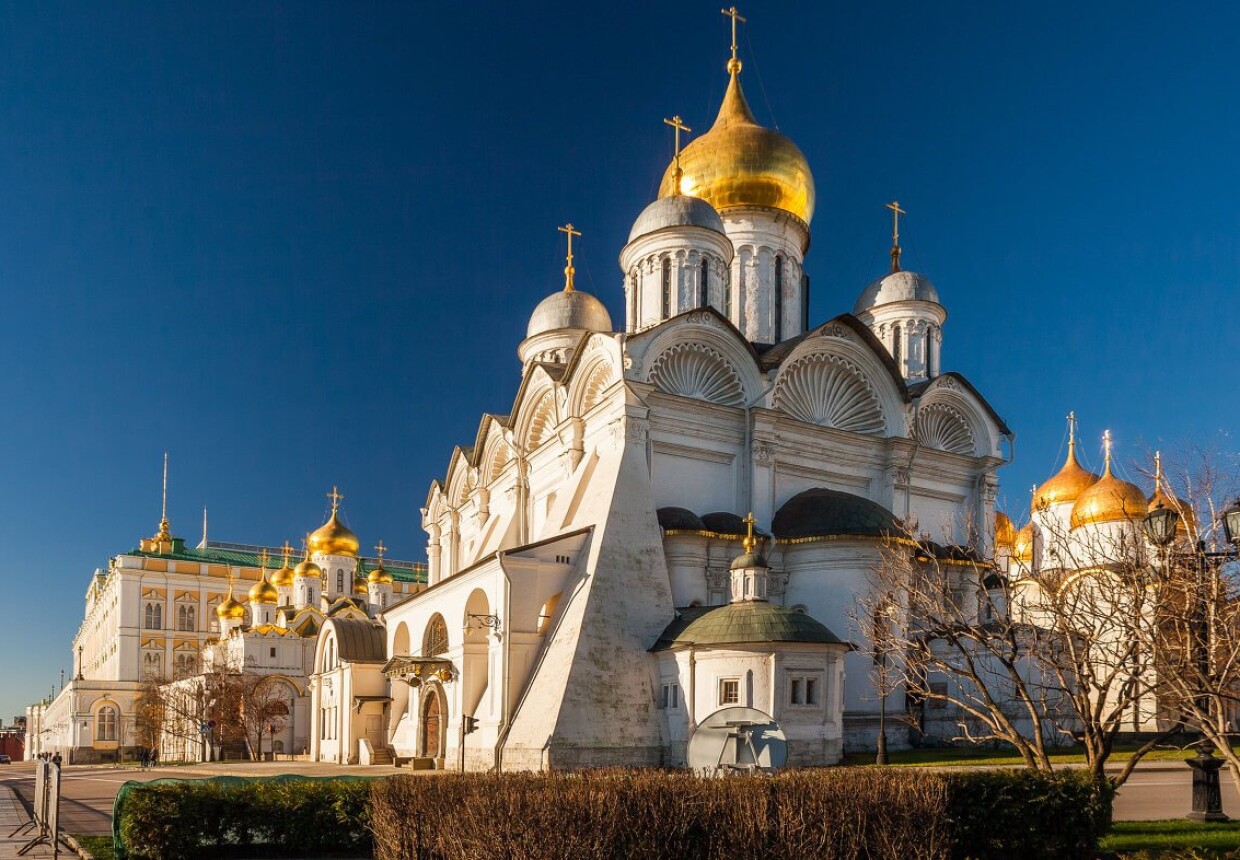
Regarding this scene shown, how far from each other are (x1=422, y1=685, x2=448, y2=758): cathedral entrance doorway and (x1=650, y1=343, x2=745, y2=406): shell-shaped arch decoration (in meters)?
9.91

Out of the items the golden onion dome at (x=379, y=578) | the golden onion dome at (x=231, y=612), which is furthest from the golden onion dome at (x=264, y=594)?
the golden onion dome at (x=379, y=578)

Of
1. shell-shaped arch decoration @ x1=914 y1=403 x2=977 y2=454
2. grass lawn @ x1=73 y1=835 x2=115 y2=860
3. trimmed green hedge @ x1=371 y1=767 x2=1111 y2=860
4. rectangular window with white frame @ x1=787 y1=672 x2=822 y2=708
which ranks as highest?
shell-shaped arch decoration @ x1=914 y1=403 x2=977 y2=454

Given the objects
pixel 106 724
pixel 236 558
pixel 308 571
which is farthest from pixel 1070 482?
pixel 236 558

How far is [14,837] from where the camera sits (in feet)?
45.3

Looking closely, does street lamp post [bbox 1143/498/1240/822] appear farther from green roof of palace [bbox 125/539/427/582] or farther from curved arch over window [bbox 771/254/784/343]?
green roof of palace [bbox 125/539/427/582]

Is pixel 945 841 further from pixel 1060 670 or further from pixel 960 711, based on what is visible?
pixel 960 711

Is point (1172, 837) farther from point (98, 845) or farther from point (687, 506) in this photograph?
point (687, 506)

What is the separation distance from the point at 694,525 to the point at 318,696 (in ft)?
60.8

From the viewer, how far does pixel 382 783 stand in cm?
975

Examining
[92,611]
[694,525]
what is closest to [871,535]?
[694,525]

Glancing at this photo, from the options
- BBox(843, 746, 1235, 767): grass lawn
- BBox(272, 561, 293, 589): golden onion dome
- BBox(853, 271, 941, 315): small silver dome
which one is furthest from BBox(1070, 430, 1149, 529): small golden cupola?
BBox(272, 561, 293, 589): golden onion dome

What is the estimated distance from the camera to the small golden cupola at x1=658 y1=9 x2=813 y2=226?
3459cm

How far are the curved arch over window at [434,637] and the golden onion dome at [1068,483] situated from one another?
76.2 ft

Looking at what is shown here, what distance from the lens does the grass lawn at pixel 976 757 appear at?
830 inches
